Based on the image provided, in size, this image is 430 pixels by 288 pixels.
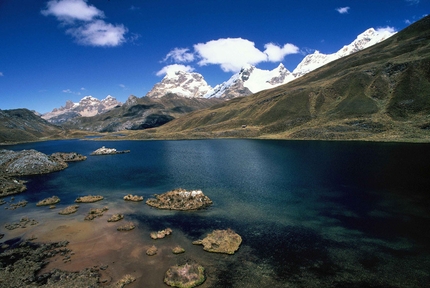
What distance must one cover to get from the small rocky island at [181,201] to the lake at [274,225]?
206 cm

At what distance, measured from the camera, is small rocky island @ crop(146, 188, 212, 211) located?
178 ft

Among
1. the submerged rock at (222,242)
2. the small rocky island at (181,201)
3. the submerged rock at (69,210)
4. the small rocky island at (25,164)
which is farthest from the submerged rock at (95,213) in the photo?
the small rocky island at (25,164)

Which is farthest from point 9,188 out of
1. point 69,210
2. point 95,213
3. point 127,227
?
point 127,227

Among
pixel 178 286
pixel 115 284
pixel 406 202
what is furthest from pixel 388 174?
pixel 115 284

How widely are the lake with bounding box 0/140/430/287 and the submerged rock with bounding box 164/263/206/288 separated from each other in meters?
0.96

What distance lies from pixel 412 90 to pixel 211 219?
19527 cm

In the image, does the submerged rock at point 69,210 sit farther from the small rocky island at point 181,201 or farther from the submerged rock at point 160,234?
the submerged rock at point 160,234

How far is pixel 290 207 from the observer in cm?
5178

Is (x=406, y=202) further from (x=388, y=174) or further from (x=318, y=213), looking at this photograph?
(x=388, y=174)

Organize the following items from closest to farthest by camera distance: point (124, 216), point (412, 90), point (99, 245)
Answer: point (99, 245) < point (124, 216) < point (412, 90)

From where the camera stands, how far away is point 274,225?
43375 millimetres

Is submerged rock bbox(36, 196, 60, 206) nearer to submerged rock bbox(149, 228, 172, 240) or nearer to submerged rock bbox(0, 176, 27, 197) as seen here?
submerged rock bbox(0, 176, 27, 197)

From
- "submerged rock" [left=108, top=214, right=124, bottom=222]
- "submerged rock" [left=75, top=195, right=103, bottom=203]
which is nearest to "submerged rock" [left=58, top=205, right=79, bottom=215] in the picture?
"submerged rock" [left=75, top=195, right=103, bottom=203]

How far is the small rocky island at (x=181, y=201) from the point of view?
54.1 m
